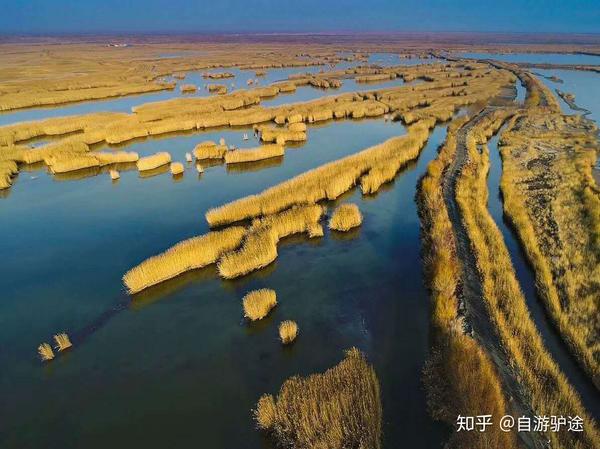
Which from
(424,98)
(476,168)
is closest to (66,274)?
(476,168)

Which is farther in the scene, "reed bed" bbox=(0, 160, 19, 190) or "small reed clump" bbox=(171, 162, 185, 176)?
"small reed clump" bbox=(171, 162, 185, 176)

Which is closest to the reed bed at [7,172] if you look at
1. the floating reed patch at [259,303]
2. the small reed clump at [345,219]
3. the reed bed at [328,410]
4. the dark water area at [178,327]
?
the dark water area at [178,327]

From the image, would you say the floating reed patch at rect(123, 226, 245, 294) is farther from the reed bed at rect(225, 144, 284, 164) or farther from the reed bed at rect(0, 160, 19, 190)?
the reed bed at rect(0, 160, 19, 190)

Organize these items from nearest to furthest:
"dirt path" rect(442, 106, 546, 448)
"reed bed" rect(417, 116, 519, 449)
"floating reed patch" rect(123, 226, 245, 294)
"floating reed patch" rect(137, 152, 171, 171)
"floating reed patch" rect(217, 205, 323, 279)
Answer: "reed bed" rect(417, 116, 519, 449) → "dirt path" rect(442, 106, 546, 448) → "floating reed patch" rect(123, 226, 245, 294) → "floating reed patch" rect(217, 205, 323, 279) → "floating reed patch" rect(137, 152, 171, 171)

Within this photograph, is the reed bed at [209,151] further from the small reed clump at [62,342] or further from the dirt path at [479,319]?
the small reed clump at [62,342]

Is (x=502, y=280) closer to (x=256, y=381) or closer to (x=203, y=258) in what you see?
(x=256, y=381)

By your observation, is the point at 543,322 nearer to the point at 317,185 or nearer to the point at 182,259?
the point at 182,259

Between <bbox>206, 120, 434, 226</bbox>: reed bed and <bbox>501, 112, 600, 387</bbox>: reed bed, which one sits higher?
<bbox>501, 112, 600, 387</bbox>: reed bed

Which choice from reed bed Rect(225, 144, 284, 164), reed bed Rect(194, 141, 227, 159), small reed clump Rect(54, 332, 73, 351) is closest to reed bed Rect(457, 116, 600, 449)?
small reed clump Rect(54, 332, 73, 351)
